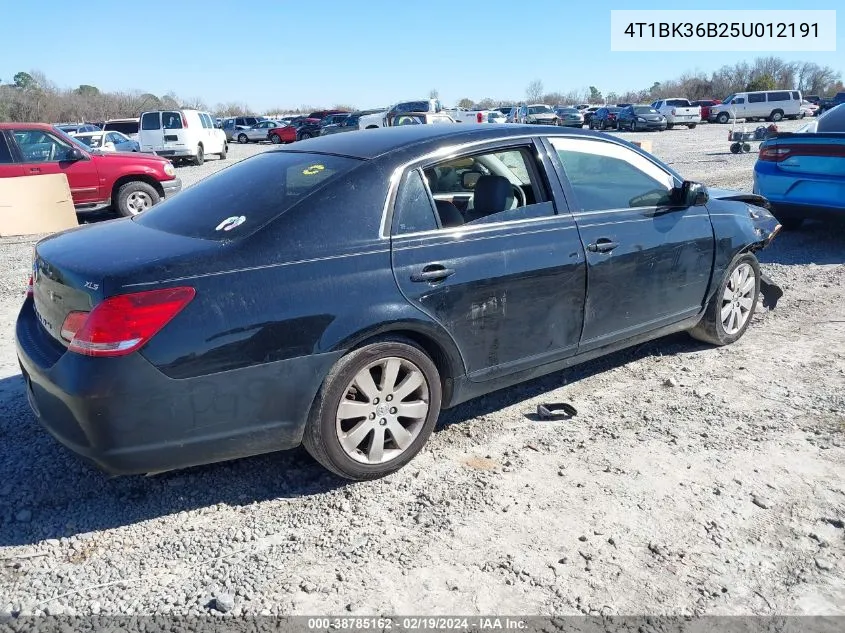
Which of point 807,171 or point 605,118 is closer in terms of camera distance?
point 807,171

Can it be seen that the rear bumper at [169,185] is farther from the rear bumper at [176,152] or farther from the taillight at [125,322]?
the rear bumper at [176,152]

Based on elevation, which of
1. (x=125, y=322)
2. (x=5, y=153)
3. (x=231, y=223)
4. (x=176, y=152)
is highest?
(x=176, y=152)

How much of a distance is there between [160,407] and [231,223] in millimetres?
926

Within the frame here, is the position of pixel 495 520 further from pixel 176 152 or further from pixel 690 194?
pixel 176 152

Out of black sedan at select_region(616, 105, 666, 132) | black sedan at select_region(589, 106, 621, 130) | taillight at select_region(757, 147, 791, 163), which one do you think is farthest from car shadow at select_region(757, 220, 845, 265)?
black sedan at select_region(589, 106, 621, 130)

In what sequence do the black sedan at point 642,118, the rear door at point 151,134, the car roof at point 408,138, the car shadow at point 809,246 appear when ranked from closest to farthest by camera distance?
the car roof at point 408,138, the car shadow at point 809,246, the rear door at point 151,134, the black sedan at point 642,118

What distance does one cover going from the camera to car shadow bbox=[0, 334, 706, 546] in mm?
3045

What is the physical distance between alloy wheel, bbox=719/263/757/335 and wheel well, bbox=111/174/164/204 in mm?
9682

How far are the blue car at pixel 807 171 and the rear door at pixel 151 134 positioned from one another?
65.8ft

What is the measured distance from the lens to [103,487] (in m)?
3.29

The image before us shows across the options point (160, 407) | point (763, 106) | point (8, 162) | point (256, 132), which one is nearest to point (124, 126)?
point (256, 132)

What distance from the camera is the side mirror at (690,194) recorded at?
442 cm

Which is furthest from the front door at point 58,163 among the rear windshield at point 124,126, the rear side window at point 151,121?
the rear windshield at point 124,126

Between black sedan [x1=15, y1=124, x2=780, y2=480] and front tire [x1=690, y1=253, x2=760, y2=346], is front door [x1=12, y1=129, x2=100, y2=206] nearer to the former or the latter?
black sedan [x1=15, y1=124, x2=780, y2=480]
